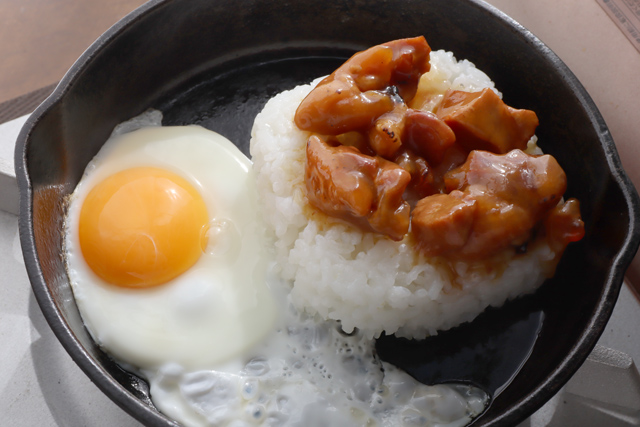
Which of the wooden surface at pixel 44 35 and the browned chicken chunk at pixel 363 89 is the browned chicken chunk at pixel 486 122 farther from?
the wooden surface at pixel 44 35

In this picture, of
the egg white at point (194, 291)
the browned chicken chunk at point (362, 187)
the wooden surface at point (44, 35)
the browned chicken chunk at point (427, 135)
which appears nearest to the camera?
the browned chicken chunk at point (362, 187)

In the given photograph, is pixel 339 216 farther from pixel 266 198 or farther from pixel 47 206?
pixel 47 206

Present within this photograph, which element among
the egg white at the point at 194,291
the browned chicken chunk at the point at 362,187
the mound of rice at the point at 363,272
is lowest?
the egg white at the point at 194,291

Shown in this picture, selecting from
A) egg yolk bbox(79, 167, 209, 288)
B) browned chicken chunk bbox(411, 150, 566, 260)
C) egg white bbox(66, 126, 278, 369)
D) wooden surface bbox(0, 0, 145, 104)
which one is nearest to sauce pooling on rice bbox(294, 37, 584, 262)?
browned chicken chunk bbox(411, 150, 566, 260)

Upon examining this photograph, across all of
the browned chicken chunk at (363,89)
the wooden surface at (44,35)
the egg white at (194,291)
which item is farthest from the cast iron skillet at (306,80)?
the wooden surface at (44,35)

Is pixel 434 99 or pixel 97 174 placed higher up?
pixel 434 99

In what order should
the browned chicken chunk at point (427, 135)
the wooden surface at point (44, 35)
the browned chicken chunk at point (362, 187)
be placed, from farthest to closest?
the wooden surface at point (44, 35)
the browned chicken chunk at point (427, 135)
the browned chicken chunk at point (362, 187)

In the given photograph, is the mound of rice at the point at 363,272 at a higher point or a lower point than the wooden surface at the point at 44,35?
higher

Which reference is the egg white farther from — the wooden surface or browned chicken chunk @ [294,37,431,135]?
the wooden surface

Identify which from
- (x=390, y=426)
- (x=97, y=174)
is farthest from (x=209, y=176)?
(x=390, y=426)
